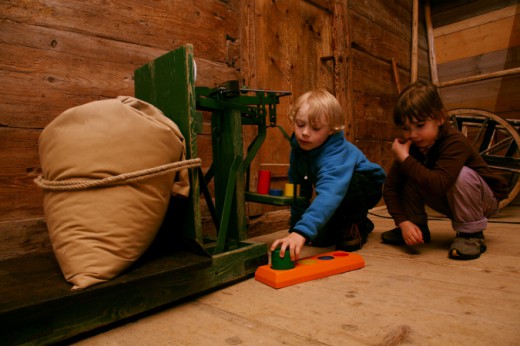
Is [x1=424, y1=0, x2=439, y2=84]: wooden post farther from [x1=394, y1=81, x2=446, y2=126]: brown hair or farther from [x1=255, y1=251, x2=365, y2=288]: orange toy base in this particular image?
[x1=255, y1=251, x2=365, y2=288]: orange toy base

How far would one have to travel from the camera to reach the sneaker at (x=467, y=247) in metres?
1.15

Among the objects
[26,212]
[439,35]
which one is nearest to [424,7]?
[439,35]

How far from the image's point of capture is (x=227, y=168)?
1.09m

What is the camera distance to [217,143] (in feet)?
3.65

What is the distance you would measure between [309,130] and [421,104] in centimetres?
38

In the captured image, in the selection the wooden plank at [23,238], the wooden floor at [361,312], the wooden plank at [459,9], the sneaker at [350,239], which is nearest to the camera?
the wooden floor at [361,312]

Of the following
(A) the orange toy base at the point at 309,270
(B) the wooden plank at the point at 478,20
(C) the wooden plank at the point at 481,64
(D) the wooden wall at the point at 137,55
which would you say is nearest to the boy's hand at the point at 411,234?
(A) the orange toy base at the point at 309,270

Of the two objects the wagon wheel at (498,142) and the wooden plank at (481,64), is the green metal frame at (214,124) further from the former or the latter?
the wooden plank at (481,64)

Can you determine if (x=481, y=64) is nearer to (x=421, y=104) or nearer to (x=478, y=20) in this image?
(x=478, y=20)

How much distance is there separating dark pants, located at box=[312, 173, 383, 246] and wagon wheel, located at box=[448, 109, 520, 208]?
0.96m

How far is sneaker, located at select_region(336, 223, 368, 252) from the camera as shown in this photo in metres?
1.33

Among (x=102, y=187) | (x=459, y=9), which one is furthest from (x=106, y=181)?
(x=459, y=9)

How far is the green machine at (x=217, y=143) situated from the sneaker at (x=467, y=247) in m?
0.55

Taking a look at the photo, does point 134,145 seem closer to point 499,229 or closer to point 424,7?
point 499,229
